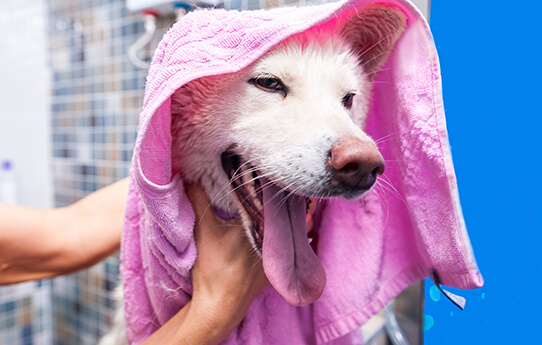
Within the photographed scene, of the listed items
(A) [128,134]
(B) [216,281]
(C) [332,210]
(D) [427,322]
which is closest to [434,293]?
(D) [427,322]

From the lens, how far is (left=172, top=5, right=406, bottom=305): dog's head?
0.31m

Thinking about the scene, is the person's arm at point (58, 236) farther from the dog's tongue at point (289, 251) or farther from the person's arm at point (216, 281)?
the dog's tongue at point (289, 251)

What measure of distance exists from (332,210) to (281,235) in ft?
0.39

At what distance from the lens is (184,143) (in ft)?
1.30

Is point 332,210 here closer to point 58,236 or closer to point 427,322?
point 427,322

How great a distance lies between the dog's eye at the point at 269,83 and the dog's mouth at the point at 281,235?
0.08 metres

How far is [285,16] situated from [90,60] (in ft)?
3.51

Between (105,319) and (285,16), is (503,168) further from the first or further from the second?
(105,319)

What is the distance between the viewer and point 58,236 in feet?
1.89

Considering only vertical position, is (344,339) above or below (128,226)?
below

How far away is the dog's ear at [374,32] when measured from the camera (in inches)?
13.2

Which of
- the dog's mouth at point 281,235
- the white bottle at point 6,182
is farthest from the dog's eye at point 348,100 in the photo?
the white bottle at point 6,182

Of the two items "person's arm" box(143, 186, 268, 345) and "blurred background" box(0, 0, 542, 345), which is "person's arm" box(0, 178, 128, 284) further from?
"blurred background" box(0, 0, 542, 345)

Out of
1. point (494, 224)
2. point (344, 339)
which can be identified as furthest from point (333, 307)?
point (494, 224)
